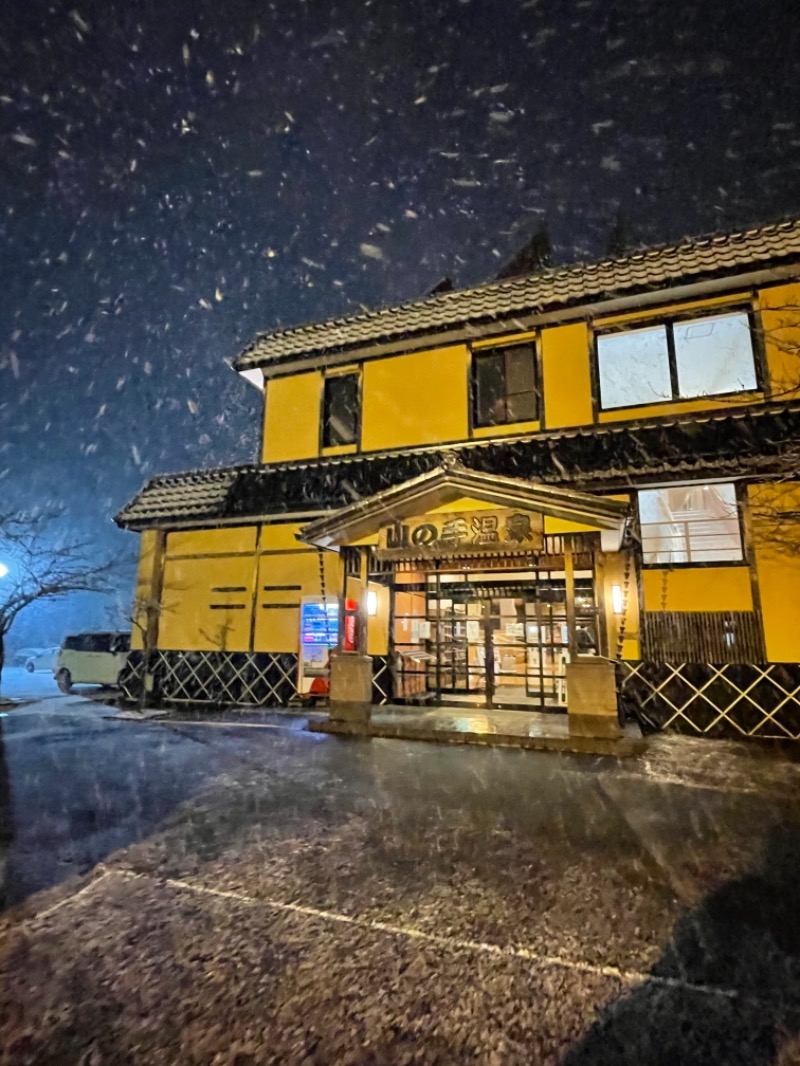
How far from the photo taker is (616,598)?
945 cm

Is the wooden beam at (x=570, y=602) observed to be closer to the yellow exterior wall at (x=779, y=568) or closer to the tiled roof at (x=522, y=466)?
the tiled roof at (x=522, y=466)

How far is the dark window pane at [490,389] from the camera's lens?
12.4 metres

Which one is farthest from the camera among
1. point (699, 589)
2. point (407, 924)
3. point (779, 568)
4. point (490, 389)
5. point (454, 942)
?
point (490, 389)

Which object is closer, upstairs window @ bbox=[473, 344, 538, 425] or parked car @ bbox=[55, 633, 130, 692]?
upstairs window @ bbox=[473, 344, 538, 425]

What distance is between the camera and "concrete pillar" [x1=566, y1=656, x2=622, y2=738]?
8.32 m

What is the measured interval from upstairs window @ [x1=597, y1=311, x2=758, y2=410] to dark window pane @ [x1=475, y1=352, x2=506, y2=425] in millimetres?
2221

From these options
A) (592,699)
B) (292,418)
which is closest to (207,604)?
(292,418)

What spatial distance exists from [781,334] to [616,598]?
6.41 meters

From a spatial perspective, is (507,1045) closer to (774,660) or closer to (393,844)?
(393,844)

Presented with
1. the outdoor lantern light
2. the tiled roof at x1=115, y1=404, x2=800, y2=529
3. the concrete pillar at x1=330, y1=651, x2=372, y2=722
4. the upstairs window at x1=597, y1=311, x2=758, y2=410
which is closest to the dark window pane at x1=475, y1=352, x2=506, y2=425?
the tiled roof at x1=115, y1=404, x2=800, y2=529

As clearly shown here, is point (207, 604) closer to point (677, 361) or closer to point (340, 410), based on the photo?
point (340, 410)

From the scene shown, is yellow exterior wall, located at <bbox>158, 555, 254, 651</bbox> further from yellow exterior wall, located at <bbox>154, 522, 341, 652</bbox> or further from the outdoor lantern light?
the outdoor lantern light

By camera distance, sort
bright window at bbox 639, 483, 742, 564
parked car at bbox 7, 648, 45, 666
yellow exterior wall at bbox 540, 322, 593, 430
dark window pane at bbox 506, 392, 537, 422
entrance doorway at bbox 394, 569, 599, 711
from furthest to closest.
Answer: parked car at bbox 7, 648, 45, 666 → dark window pane at bbox 506, 392, 537, 422 → yellow exterior wall at bbox 540, 322, 593, 430 → entrance doorway at bbox 394, 569, 599, 711 → bright window at bbox 639, 483, 742, 564

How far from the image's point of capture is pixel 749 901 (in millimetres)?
3582
